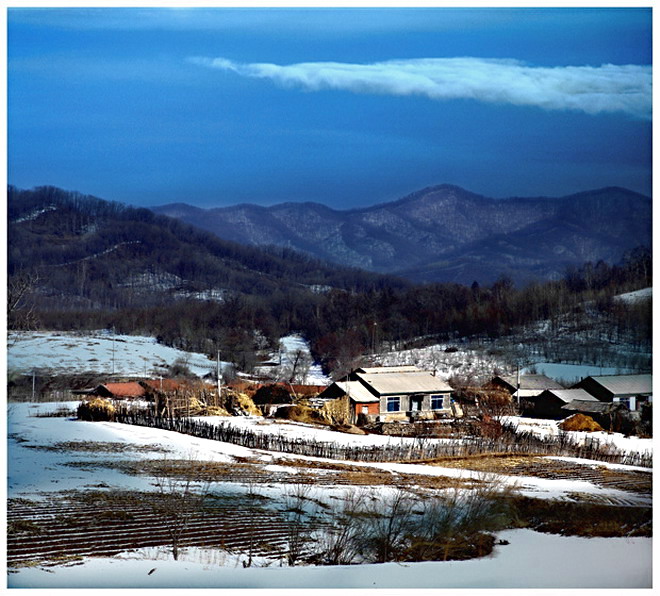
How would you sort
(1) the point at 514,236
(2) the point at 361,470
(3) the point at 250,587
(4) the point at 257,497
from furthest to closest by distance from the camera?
(1) the point at 514,236, (2) the point at 361,470, (4) the point at 257,497, (3) the point at 250,587

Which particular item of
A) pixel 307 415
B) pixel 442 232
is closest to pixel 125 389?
pixel 307 415

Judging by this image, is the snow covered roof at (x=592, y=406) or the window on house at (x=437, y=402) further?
the window on house at (x=437, y=402)

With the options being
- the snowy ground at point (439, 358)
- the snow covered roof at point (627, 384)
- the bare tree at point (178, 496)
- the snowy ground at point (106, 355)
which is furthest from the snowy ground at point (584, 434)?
the bare tree at point (178, 496)

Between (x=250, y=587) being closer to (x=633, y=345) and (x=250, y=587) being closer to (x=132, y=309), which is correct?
(x=132, y=309)

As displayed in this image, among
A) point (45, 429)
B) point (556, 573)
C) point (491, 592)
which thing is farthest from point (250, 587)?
point (45, 429)

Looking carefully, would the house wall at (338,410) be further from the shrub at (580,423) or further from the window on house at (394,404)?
the shrub at (580,423)

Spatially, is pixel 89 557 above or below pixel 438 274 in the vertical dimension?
below

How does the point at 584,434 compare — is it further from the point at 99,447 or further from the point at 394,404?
the point at 99,447
